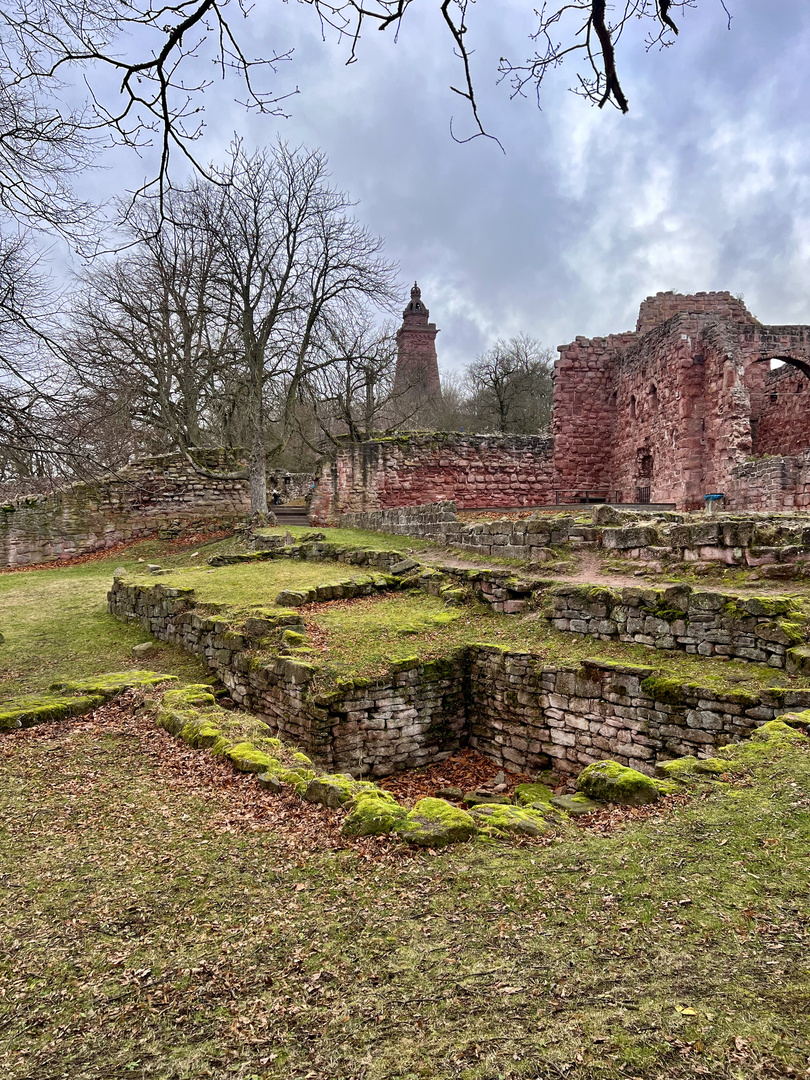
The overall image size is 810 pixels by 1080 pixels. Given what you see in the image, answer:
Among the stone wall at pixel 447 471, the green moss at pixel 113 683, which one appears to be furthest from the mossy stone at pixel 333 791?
the stone wall at pixel 447 471

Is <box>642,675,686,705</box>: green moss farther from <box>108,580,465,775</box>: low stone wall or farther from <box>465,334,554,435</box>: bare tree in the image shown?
<box>465,334,554,435</box>: bare tree

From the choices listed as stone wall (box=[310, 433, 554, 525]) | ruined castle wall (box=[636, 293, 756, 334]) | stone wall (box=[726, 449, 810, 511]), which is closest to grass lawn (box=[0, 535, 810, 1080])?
stone wall (box=[726, 449, 810, 511])

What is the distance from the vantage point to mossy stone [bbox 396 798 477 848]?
3.63 metres

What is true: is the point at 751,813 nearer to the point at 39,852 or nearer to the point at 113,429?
the point at 39,852

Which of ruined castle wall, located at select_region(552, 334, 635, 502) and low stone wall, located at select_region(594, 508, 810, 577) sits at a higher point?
ruined castle wall, located at select_region(552, 334, 635, 502)

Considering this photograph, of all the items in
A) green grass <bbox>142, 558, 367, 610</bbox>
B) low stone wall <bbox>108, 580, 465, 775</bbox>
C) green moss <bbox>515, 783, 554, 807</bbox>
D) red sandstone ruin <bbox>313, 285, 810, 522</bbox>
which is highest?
red sandstone ruin <bbox>313, 285, 810, 522</bbox>

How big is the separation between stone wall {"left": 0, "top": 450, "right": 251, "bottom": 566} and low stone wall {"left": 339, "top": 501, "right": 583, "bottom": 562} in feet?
25.0

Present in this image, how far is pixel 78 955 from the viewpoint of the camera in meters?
2.71

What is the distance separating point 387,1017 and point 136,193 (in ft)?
13.6

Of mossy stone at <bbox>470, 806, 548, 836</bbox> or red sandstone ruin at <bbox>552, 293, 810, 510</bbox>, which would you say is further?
red sandstone ruin at <bbox>552, 293, 810, 510</bbox>

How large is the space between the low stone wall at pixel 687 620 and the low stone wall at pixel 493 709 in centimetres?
72

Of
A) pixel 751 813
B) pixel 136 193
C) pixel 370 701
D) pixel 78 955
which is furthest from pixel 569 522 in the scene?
pixel 78 955

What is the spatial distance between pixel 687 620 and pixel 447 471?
40.9 ft

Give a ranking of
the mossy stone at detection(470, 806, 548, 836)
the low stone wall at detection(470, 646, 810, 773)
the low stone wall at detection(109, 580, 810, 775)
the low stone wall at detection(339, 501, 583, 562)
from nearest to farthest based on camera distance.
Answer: the mossy stone at detection(470, 806, 548, 836) → the low stone wall at detection(470, 646, 810, 773) → the low stone wall at detection(109, 580, 810, 775) → the low stone wall at detection(339, 501, 583, 562)
